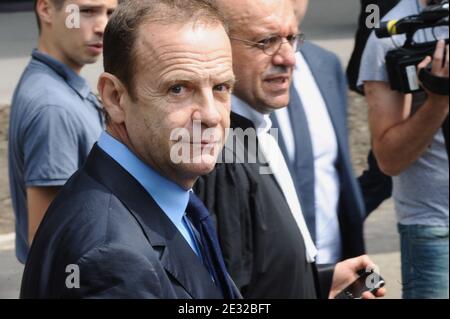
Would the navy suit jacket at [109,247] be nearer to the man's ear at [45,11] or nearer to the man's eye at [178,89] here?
the man's eye at [178,89]

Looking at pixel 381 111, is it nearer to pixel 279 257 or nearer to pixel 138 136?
pixel 279 257

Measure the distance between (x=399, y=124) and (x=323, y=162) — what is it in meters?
0.67

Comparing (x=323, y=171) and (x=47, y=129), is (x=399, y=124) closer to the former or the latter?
(x=323, y=171)

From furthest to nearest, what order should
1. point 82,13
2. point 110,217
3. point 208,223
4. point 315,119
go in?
point 82,13
point 315,119
point 208,223
point 110,217

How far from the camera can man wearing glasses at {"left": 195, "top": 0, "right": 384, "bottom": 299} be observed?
9.80 feet

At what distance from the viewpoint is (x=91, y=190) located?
7.29ft

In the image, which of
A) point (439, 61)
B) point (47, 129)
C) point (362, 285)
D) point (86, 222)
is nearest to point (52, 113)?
point (47, 129)

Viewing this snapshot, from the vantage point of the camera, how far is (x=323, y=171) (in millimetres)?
3809

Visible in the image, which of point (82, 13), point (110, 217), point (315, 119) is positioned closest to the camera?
point (110, 217)

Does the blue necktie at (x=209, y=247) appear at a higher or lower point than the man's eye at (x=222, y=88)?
lower

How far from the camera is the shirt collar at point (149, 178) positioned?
232 centimetres

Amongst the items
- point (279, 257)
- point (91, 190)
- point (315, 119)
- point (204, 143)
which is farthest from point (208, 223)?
point (315, 119)

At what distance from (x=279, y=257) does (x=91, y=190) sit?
948mm

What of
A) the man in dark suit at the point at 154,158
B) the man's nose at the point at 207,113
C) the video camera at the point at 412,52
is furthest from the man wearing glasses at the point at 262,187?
the video camera at the point at 412,52
